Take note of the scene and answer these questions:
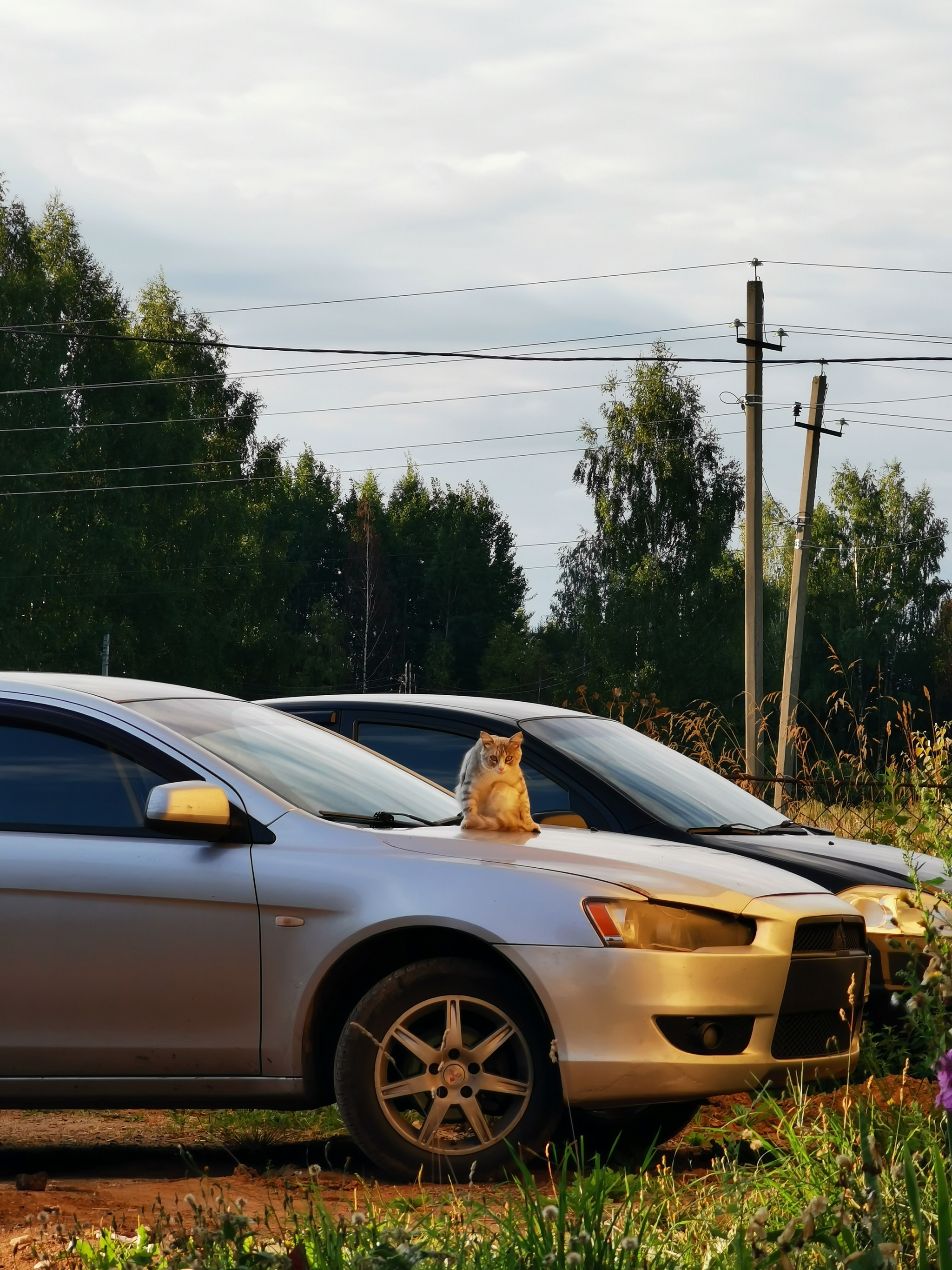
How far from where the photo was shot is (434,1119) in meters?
4.77

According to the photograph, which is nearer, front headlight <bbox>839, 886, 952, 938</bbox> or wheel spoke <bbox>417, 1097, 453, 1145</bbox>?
wheel spoke <bbox>417, 1097, 453, 1145</bbox>

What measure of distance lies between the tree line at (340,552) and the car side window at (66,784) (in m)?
33.1

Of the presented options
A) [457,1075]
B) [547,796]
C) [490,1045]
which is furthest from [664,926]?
[547,796]

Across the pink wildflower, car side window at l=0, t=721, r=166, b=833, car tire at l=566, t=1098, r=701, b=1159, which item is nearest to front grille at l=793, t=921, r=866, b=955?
car tire at l=566, t=1098, r=701, b=1159

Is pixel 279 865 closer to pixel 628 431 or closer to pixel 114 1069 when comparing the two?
pixel 114 1069

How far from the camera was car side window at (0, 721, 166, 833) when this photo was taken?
5.21 m

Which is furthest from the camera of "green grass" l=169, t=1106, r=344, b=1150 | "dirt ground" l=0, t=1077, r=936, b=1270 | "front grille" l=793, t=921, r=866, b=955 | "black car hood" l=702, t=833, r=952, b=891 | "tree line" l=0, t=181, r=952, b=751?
"tree line" l=0, t=181, r=952, b=751

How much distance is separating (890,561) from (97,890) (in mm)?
63522

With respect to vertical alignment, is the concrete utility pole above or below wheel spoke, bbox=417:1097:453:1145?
above

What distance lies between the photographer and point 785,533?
2618 inches

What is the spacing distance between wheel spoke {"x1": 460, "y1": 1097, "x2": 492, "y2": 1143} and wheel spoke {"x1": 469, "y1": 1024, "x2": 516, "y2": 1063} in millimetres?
119

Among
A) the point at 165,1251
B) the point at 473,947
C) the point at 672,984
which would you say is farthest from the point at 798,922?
the point at 165,1251

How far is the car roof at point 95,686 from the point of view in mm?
5492

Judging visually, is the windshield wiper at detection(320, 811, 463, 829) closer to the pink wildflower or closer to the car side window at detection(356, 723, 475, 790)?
the car side window at detection(356, 723, 475, 790)
